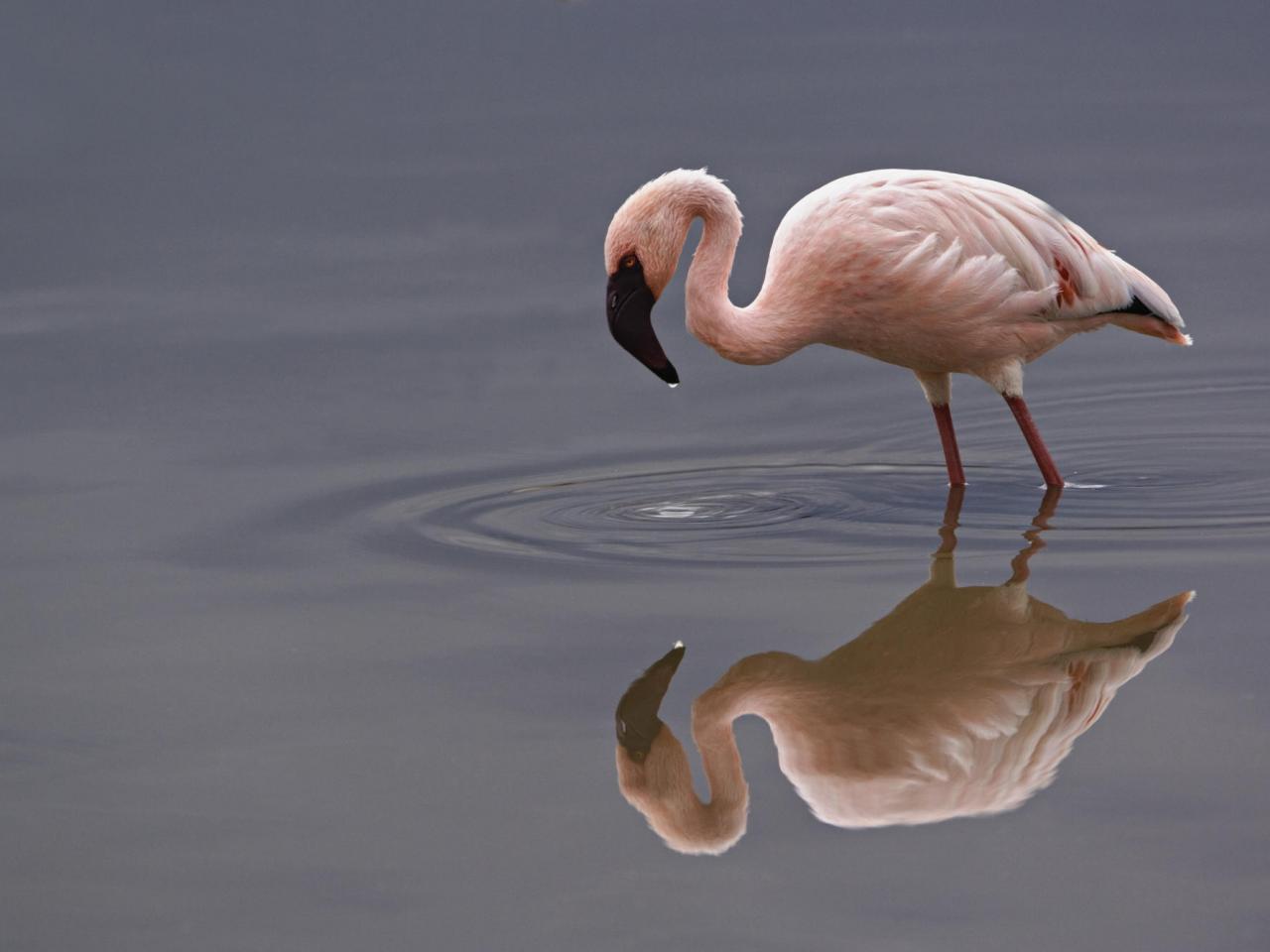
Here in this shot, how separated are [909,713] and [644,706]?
0.65 metres

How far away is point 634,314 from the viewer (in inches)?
255

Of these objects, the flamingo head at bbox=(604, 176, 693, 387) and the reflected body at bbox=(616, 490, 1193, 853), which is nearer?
the reflected body at bbox=(616, 490, 1193, 853)

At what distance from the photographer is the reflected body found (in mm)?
4672

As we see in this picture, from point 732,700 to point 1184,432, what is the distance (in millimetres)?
3385

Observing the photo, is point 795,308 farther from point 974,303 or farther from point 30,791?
point 30,791

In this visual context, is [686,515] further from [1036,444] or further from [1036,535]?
[1036,444]

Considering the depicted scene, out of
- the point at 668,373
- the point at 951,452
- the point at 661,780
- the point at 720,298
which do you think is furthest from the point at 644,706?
the point at 951,452

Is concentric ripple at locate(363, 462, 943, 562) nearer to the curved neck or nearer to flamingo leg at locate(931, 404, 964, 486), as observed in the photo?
flamingo leg at locate(931, 404, 964, 486)

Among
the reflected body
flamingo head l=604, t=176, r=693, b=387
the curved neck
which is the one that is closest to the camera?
the reflected body

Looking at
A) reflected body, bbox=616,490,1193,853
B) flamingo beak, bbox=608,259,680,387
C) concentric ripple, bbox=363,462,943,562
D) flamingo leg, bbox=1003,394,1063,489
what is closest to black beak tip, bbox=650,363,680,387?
flamingo beak, bbox=608,259,680,387

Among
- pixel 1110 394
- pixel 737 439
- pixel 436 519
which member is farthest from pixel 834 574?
pixel 1110 394

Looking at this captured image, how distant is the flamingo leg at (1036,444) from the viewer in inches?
285

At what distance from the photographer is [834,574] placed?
6.15 metres

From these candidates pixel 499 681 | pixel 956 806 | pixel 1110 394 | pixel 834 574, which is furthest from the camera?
pixel 1110 394
